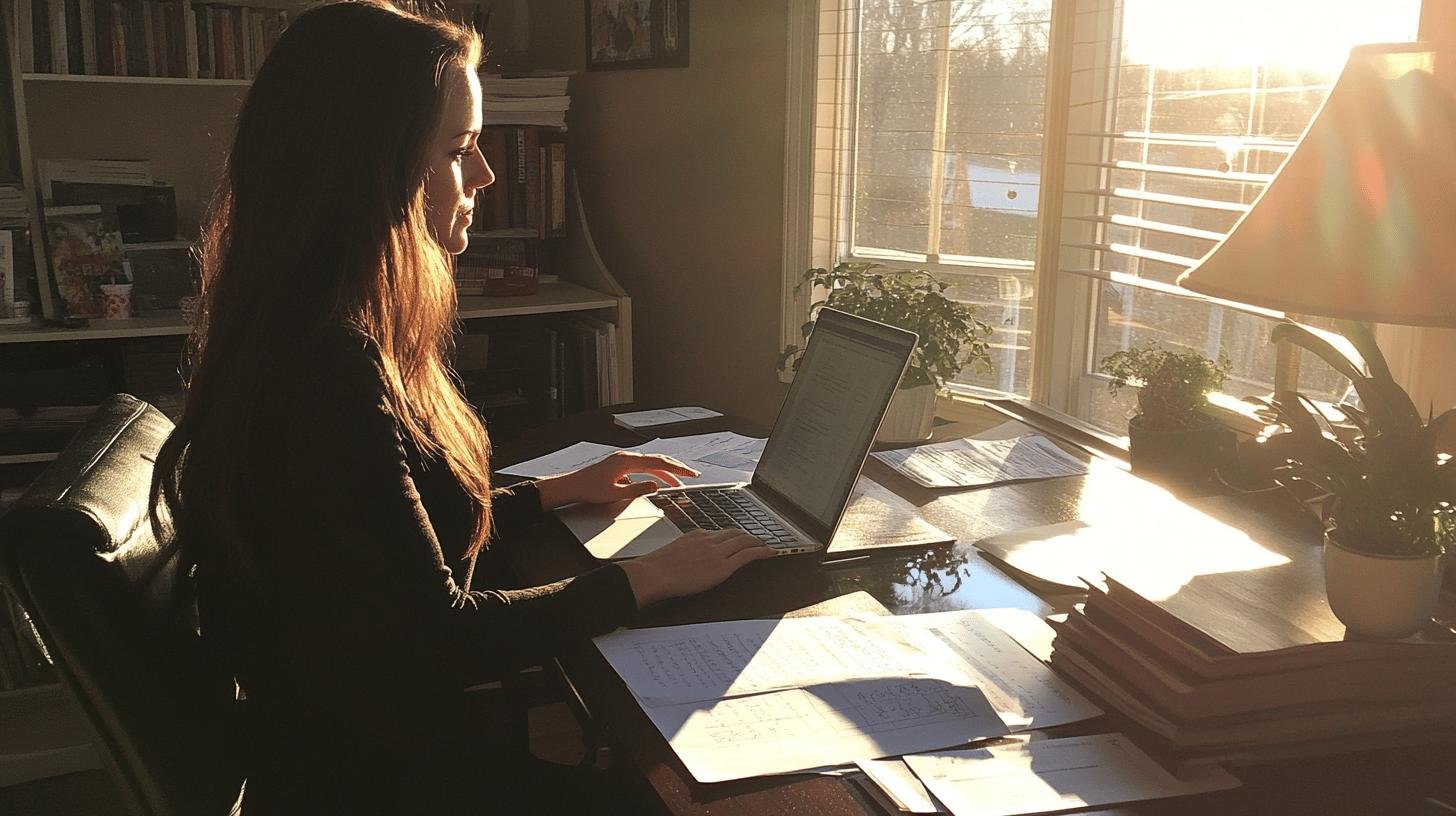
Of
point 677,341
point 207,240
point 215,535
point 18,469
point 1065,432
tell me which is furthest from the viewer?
point 677,341

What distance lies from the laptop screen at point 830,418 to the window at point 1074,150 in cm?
69

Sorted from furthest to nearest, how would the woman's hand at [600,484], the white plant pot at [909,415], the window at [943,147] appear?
the window at [943,147], the white plant pot at [909,415], the woman's hand at [600,484]

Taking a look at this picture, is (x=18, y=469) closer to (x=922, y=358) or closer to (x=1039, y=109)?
(x=922, y=358)

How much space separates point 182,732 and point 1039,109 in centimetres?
176

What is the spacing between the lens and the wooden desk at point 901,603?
2.95 ft

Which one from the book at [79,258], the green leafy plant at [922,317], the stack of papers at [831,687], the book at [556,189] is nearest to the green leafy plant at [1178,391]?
the green leafy plant at [922,317]

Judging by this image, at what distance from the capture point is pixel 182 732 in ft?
3.54

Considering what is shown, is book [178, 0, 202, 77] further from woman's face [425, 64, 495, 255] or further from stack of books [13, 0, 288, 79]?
woman's face [425, 64, 495, 255]

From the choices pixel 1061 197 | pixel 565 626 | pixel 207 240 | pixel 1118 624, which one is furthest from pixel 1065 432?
pixel 207 240

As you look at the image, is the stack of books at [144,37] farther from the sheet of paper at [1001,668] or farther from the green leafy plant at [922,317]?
the sheet of paper at [1001,668]

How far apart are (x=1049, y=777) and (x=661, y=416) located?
1.28m

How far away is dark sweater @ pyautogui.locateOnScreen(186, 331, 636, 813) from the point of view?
3.51 feet

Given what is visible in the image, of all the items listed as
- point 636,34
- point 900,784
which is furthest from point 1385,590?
point 636,34

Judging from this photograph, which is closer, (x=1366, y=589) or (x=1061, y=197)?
(x=1366, y=589)
